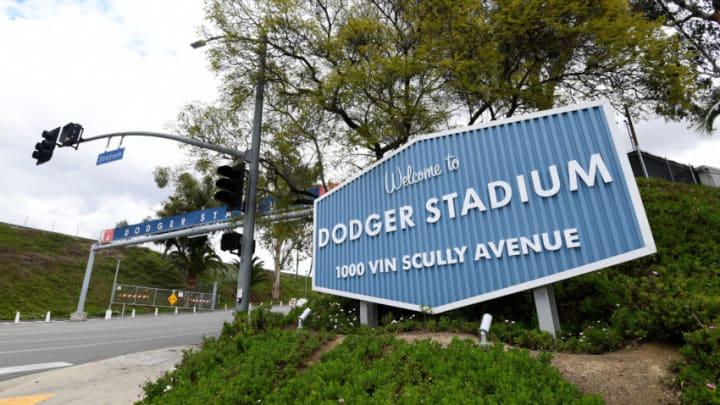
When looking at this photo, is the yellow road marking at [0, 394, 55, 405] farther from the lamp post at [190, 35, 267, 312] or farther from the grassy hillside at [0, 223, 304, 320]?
the grassy hillside at [0, 223, 304, 320]

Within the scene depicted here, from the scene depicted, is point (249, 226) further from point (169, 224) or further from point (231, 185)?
point (169, 224)

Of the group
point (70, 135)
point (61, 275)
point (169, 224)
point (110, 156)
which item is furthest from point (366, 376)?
point (61, 275)

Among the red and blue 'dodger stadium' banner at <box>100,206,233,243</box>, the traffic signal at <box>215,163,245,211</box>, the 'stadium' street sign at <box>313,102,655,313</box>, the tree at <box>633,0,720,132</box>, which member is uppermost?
the tree at <box>633,0,720,132</box>

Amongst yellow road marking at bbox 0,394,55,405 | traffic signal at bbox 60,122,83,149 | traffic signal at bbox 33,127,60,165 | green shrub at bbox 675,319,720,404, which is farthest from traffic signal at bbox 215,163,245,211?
green shrub at bbox 675,319,720,404

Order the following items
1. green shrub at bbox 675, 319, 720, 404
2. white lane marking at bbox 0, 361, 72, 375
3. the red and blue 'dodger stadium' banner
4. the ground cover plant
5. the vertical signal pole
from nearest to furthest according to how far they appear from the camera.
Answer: green shrub at bbox 675, 319, 720, 404 → the ground cover plant → white lane marking at bbox 0, 361, 72, 375 → the vertical signal pole → the red and blue 'dodger stadium' banner

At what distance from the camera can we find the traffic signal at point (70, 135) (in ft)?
32.0

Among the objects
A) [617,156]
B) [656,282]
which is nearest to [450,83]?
[617,156]

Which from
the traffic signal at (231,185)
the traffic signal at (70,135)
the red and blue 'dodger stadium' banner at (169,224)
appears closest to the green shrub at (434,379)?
the traffic signal at (231,185)

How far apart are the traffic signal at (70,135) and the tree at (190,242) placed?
2383 cm

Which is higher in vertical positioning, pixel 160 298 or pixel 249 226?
pixel 249 226

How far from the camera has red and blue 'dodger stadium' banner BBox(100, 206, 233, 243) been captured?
80.5ft

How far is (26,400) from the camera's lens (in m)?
5.25

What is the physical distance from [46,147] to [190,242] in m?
26.0

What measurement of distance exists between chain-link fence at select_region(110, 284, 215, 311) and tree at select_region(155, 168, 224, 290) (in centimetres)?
193
